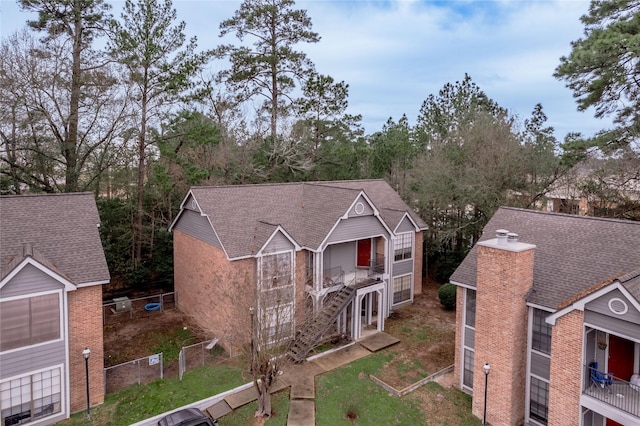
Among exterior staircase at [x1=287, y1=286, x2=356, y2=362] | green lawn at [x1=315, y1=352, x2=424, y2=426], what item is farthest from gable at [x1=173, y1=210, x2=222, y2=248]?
green lawn at [x1=315, y1=352, x2=424, y2=426]

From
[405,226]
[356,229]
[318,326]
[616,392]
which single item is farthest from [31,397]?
[405,226]

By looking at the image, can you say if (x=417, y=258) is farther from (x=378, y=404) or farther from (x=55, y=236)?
(x=55, y=236)

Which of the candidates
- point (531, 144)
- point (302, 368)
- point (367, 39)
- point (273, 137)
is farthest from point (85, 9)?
point (531, 144)

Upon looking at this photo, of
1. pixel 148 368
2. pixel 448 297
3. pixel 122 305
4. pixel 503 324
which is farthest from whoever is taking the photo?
pixel 448 297

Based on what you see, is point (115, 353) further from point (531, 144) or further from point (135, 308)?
point (531, 144)

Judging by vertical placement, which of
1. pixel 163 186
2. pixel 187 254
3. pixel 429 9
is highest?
pixel 429 9

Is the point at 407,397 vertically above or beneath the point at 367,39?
beneath

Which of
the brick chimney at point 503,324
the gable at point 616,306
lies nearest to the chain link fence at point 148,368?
the brick chimney at point 503,324
